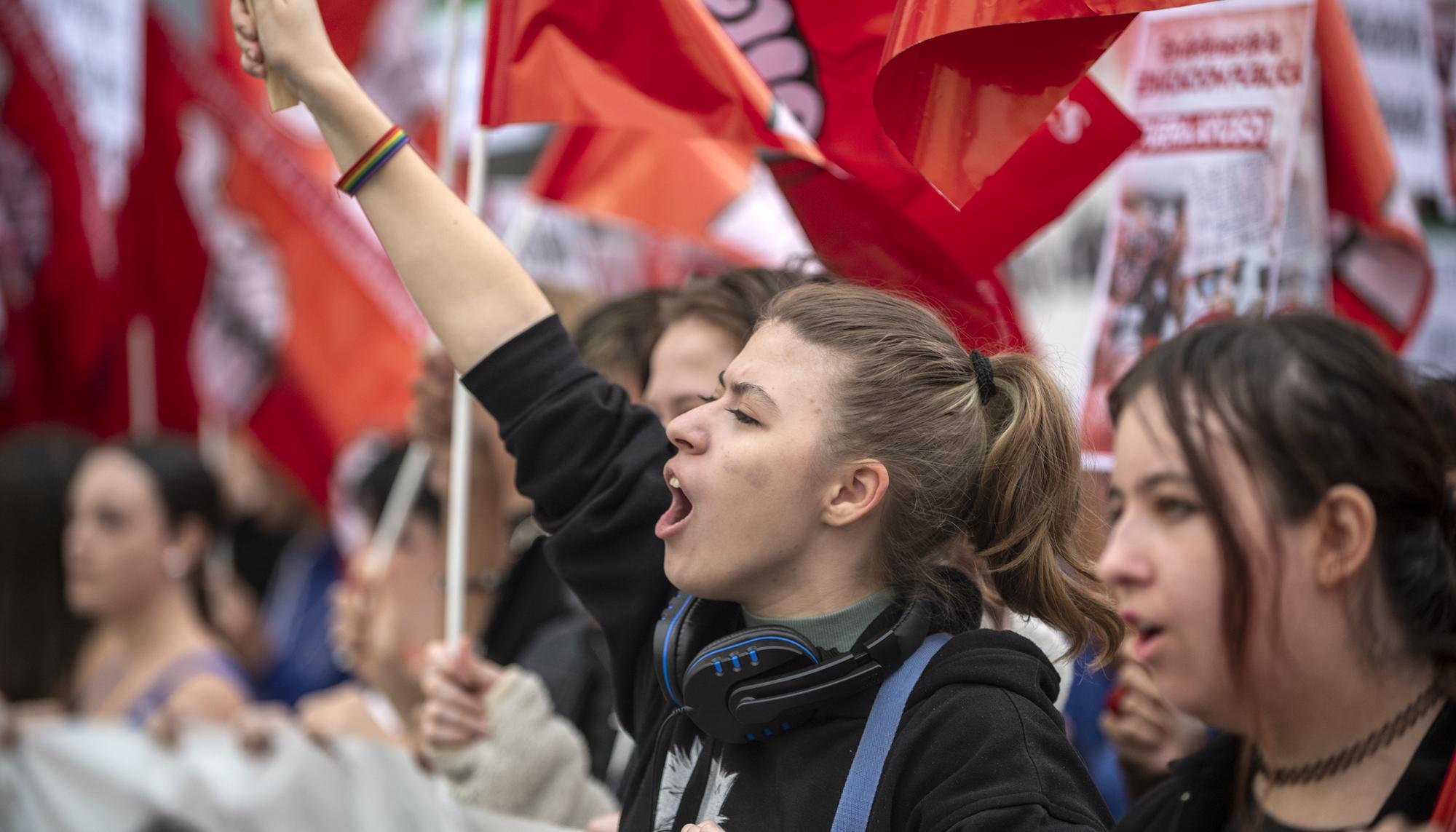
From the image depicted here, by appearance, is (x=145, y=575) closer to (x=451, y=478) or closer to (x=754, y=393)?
(x=451, y=478)

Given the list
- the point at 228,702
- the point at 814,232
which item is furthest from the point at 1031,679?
the point at 228,702

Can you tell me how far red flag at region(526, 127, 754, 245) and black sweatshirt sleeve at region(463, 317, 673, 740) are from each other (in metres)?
1.63

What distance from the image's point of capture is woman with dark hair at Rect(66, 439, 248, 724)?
3.70m

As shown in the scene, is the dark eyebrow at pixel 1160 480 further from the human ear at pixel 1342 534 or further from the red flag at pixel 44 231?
the red flag at pixel 44 231

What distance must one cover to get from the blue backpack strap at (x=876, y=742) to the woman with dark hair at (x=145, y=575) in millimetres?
2370

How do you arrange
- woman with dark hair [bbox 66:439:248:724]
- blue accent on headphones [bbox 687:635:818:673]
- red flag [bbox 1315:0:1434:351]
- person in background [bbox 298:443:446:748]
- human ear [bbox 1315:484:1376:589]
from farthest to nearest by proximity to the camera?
1. woman with dark hair [bbox 66:439:248:724]
2. person in background [bbox 298:443:446:748]
3. red flag [bbox 1315:0:1434:351]
4. blue accent on headphones [bbox 687:635:818:673]
5. human ear [bbox 1315:484:1376:589]

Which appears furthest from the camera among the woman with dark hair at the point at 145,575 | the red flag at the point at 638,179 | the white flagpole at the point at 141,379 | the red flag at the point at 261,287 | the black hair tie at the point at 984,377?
the white flagpole at the point at 141,379

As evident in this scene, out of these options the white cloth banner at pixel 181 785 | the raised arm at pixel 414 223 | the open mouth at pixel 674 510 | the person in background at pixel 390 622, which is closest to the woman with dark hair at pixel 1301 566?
the open mouth at pixel 674 510

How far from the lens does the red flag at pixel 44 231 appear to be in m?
4.95

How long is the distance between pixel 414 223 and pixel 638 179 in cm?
169

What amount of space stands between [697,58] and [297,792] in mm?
1366

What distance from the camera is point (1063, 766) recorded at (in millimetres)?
1585

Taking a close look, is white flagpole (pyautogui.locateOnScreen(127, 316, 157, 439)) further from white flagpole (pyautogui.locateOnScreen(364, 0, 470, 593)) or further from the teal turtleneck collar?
the teal turtleneck collar

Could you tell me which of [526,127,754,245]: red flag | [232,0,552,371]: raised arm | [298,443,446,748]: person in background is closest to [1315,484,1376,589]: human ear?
[232,0,552,371]: raised arm
